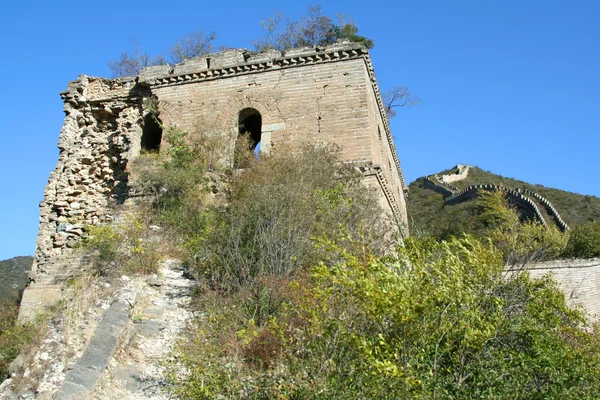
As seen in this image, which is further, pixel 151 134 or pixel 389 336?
pixel 151 134

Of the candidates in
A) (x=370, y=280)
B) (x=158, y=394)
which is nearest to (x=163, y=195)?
(x=158, y=394)

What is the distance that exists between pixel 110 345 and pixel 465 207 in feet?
108

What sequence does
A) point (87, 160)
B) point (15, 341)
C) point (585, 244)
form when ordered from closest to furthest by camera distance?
1. point (15, 341)
2. point (87, 160)
3. point (585, 244)

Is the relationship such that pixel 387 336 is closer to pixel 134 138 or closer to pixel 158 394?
pixel 158 394

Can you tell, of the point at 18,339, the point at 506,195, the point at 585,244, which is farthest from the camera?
the point at 506,195

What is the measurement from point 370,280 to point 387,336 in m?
0.51

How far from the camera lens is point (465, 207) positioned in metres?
36.1

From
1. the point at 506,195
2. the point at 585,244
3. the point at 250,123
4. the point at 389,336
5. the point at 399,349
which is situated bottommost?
the point at 399,349

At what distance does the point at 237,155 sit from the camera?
12.3 m

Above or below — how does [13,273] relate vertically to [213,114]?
below

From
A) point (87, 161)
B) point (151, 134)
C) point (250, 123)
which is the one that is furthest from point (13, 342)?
point (250, 123)

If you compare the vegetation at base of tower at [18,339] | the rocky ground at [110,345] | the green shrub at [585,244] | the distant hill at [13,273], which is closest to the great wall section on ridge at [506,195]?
the green shrub at [585,244]

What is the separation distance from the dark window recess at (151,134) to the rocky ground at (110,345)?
6.74 metres

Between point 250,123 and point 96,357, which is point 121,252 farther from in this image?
point 250,123
